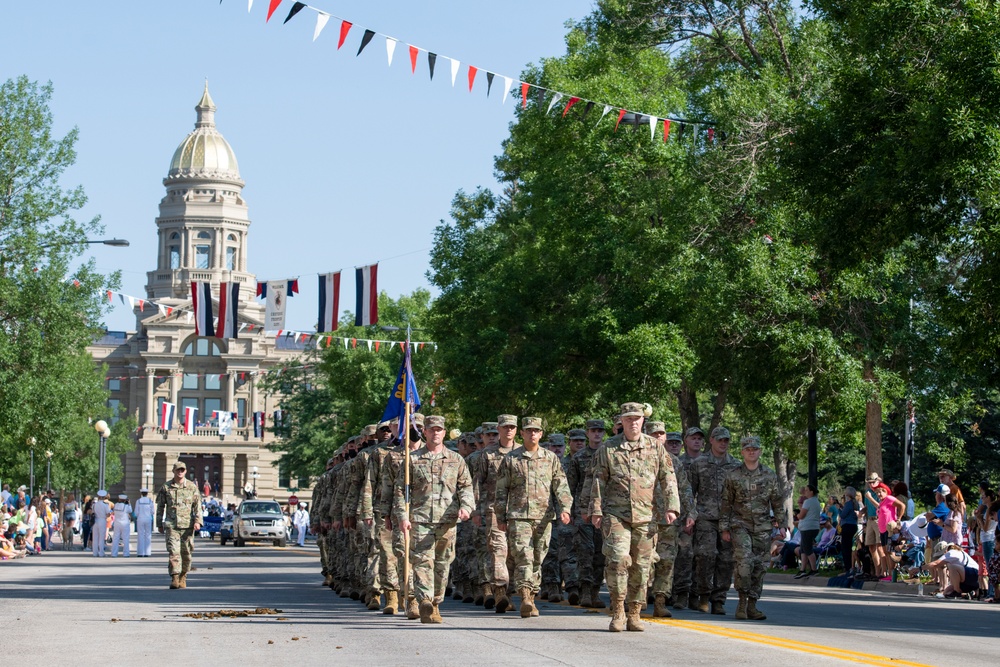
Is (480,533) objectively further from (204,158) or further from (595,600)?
(204,158)

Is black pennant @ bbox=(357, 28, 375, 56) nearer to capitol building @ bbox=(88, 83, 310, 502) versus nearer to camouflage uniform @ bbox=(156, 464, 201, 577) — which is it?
camouflage uniform @ bbox=(156, 464, 201, 577)

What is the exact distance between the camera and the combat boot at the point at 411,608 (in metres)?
16.5

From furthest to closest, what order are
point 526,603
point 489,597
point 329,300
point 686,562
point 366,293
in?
point 329,300 < point 366,293 < point 489,597 < point 686,562 < point 526,603

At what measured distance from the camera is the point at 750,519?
1669cm

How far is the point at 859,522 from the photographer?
28125 millimetres

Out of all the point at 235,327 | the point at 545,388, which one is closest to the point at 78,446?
the point at 235,327

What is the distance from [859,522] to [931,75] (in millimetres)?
9800

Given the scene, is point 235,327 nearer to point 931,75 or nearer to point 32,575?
point 32,575

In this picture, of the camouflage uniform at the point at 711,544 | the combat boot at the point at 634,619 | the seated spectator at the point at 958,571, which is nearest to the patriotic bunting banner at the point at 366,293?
the seated spectator at the point at 958,571

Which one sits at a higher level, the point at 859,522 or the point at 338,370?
the point at 338,370

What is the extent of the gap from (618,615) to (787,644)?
5.79ft

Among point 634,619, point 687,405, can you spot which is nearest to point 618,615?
point 634,619

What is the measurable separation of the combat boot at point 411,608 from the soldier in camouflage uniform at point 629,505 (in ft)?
8.06

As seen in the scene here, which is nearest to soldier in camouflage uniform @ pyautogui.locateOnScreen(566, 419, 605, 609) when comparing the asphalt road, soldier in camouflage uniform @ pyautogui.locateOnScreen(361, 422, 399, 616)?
the asphalt road
